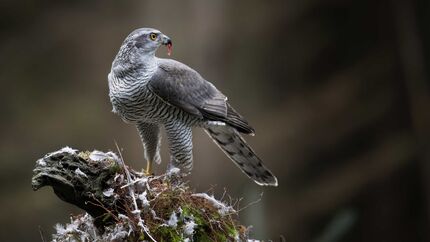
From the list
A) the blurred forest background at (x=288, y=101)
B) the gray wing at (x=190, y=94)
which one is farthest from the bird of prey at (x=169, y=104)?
the blurred forest background at (x=288, y=101)

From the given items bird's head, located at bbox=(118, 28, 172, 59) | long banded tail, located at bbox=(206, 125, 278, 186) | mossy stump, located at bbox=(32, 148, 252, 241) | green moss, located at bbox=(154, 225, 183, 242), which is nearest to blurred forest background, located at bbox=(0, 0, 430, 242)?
long banded tail, located at bbox=(206, 125, 278, 186)

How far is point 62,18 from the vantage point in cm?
801

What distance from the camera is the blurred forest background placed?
797cm

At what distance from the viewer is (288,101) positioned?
8188 millimetres

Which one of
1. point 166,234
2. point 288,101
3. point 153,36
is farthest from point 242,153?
point 288,101

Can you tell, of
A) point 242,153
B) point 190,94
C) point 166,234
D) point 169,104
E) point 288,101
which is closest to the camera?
point 166,234

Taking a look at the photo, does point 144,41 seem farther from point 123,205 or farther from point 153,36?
point 123,205

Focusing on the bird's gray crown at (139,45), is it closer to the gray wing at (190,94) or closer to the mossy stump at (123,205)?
the gray wing at (190,94)

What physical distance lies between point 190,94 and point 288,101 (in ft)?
12.3

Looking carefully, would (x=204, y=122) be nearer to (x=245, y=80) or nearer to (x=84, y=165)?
(x=84, y=165)

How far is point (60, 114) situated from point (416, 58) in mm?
4234

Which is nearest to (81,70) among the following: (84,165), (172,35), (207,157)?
(172,35)

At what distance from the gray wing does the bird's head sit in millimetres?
165

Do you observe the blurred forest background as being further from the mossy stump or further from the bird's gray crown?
the mossy stump
